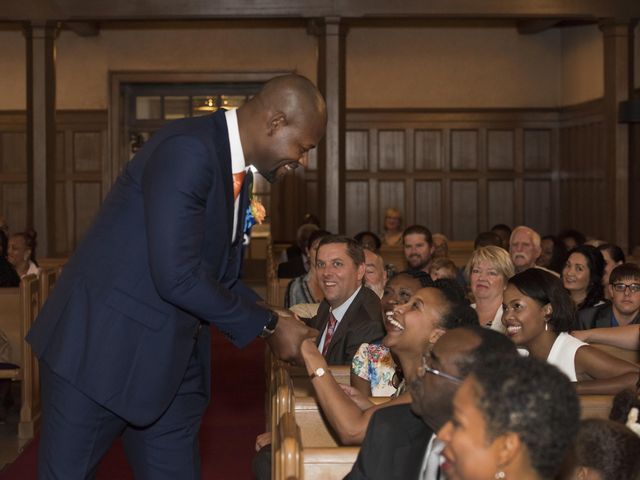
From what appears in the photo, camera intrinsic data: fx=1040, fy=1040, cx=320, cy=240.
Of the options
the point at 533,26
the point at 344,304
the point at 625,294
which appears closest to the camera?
the point at 344,304

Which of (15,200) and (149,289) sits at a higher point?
(15,200)

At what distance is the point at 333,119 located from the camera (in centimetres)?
1160

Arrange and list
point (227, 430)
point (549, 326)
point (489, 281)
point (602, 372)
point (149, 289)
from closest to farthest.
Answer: point (149, 289)
point (602, 372)
point (549, 326)
point (489, 281)
point (227, 430)

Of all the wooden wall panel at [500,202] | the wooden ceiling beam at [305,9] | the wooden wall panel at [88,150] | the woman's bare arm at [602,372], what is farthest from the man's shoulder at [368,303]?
the wooden wall panel at [88,150]

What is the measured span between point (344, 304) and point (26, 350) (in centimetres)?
288

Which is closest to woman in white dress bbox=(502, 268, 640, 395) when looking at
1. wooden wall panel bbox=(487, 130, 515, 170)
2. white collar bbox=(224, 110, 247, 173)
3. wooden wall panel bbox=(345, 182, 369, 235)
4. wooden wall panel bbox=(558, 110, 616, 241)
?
white collar bbox=(224, 110, 247, 173)

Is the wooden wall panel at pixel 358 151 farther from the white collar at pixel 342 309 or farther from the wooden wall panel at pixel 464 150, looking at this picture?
the white collar at pixel 342 309

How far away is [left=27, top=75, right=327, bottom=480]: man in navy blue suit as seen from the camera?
281 centimetres

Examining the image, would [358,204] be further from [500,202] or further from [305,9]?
[305,9]

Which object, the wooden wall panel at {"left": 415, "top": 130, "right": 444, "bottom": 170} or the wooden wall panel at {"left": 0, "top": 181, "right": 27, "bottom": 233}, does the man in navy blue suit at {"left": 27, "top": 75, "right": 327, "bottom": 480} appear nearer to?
the wooden wall panel at {"left": 415, "top": 130, "right": 444, "bottom": 170}

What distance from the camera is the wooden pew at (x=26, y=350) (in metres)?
6.97

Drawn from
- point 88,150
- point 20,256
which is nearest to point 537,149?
point 88,150

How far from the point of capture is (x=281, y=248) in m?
13.6

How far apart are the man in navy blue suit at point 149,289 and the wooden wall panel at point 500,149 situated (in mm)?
12807
